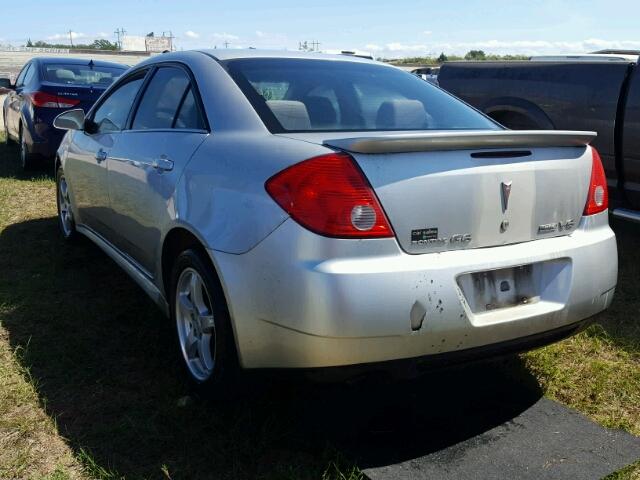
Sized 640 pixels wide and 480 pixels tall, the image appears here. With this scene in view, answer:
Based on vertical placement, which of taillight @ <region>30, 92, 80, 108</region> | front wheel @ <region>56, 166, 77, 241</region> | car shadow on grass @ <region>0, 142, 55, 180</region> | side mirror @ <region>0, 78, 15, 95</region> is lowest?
car shadow on grass @ <region>0, 142, 55, 180</region>

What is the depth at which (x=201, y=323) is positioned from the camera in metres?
2.87

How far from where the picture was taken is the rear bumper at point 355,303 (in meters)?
2.17

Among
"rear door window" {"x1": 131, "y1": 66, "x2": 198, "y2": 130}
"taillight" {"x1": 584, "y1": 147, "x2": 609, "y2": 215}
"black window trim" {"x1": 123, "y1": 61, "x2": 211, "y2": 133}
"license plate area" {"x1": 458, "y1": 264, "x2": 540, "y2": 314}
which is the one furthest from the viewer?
"rear door window" {"x1": 131, "y1": 66, "x2": 198, "y2": 130}

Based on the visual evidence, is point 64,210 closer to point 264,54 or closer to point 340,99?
point 264,54

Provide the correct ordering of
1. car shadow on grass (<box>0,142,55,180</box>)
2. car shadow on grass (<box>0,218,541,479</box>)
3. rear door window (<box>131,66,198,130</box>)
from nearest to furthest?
car shadow on grass (<box>0,218,541,479</box>), rear door window (<box>131,66,198,130</box>), car shadow on grass (<box>0,142,55,180</box>)

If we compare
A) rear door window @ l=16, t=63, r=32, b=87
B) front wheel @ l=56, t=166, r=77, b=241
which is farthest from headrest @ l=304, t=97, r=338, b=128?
rear door window @ l=16, t=63, r=32, b=87

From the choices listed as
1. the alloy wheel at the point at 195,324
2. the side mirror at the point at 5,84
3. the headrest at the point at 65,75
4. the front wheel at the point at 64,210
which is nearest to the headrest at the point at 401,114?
the alloy wheel at the point at 195,324

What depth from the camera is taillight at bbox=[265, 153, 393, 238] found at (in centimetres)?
220

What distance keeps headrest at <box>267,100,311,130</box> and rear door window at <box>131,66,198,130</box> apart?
1.45ft

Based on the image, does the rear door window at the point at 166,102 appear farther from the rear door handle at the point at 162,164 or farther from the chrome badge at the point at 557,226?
the chrome badge at the point at 557,226

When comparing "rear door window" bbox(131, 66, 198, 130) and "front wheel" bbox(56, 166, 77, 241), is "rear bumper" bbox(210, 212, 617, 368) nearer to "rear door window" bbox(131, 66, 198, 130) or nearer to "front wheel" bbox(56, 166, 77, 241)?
"rear door window" bbox(131, 66, 198, 130)

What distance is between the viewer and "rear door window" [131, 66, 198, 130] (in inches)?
127

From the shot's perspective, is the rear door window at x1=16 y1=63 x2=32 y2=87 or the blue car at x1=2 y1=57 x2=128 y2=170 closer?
the blue car at x1=2 y1=57 x2=128 y2=170

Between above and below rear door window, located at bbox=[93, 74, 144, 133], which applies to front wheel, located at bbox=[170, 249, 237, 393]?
below
